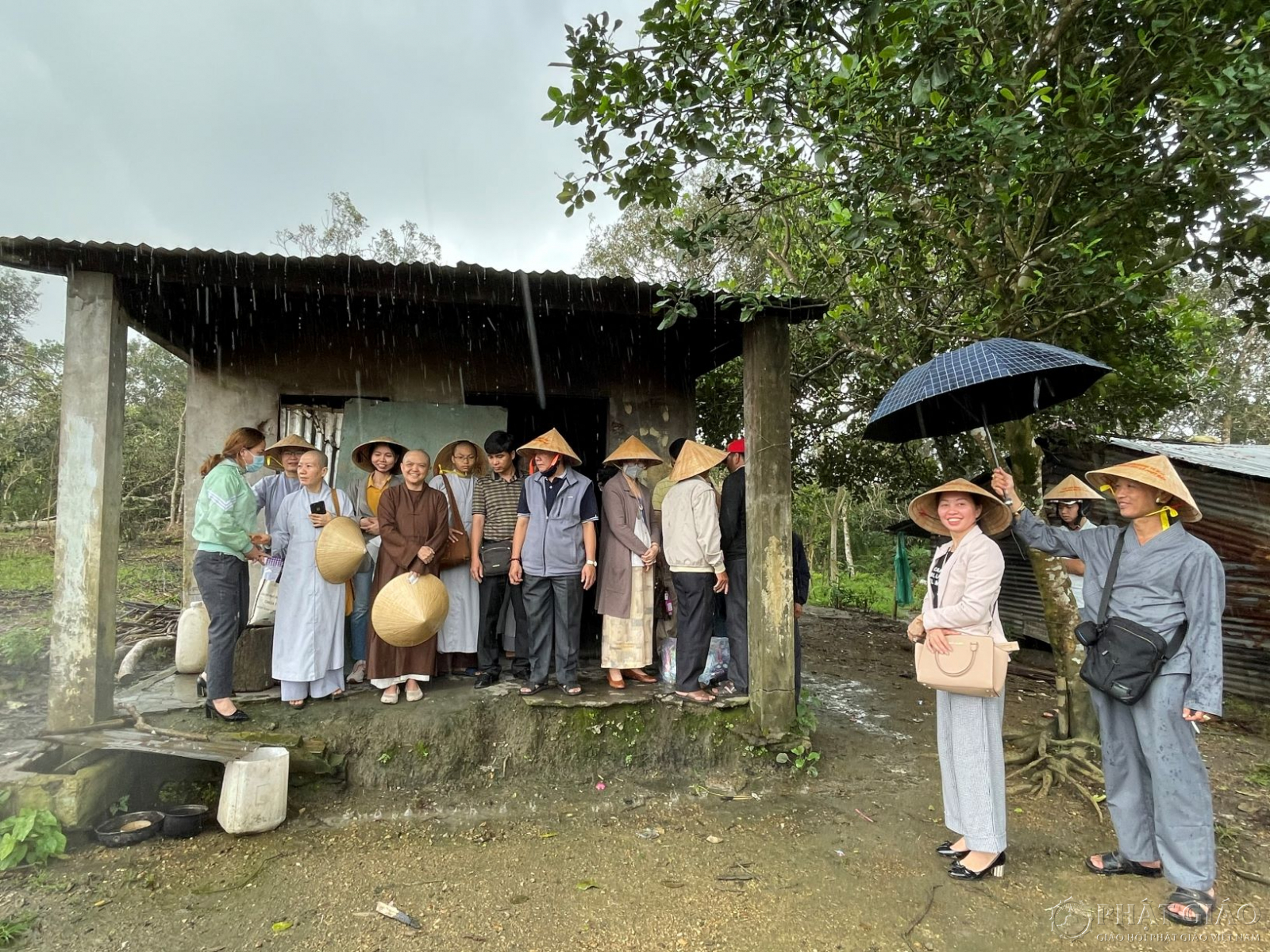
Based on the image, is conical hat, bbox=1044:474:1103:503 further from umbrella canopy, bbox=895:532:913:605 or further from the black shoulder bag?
umbrella canopy, bbox=895:532:913:605

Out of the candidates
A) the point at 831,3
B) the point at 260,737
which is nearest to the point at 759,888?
the point at 260,737

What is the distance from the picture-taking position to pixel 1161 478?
3.21 meters

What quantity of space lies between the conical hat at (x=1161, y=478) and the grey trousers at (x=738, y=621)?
241 centimetres

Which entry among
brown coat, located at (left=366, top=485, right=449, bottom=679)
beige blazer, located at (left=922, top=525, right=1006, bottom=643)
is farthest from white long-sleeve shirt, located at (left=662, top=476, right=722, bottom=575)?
beige blazer, located at (left=922, top=525, right=1006, bottom=643)

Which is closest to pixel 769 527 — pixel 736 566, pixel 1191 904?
pixel 736 566

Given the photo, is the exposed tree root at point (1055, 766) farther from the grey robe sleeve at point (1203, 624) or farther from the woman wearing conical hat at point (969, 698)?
the grey robe sleeve at point (1203, 624)

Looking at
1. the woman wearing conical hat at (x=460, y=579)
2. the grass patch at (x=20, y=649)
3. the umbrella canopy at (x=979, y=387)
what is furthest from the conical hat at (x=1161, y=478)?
the grass patch at (x=20, y=649)

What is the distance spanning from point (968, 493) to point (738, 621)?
2.18 m

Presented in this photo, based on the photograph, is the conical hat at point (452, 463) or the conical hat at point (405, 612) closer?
the conical hat at point (405, 612)

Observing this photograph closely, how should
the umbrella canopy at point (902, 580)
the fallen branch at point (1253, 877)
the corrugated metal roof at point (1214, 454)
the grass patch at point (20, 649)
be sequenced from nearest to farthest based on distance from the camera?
the fallen branch at point (1253, 877) < the grass patch at point (20, 649) < the corrugated metal roof at point (1214, 454) < the umbrella canopy at point (902, 580)

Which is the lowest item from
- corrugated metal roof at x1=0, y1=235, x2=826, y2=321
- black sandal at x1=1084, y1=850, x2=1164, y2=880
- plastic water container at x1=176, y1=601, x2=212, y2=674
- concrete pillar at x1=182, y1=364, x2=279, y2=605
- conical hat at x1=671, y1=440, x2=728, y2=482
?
black sandal at x1=1084, y1=850, x2=1164, y2=880

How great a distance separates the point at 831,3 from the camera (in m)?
3.49

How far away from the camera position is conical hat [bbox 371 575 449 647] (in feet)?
14.9

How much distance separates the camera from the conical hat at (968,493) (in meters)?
3.45
